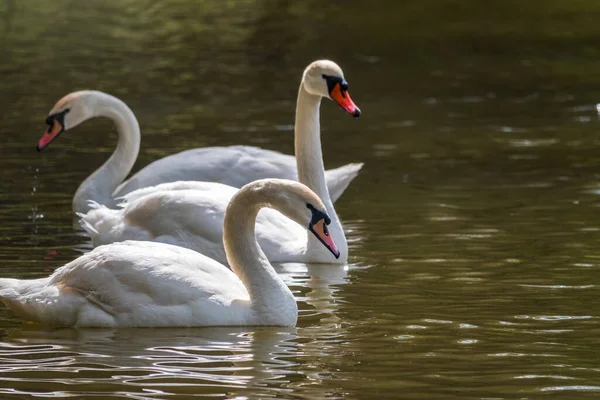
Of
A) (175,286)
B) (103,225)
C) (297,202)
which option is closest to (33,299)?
(175,286)

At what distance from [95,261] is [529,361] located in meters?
2.78

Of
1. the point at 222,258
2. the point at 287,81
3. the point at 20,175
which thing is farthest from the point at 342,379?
the point at 287,81

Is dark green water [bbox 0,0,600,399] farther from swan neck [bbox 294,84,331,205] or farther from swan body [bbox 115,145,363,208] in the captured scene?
swan neck [bbox 294,84,331,205]

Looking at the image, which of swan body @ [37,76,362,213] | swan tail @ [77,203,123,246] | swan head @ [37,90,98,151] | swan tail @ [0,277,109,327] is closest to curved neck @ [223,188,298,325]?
swan tail @ [0,277,109,327]

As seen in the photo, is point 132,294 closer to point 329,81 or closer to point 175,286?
point 175,286

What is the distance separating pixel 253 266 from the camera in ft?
30.6

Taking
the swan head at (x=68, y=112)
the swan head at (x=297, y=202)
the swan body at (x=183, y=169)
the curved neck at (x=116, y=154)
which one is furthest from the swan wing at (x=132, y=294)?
the swan head at (x=68, y=112)

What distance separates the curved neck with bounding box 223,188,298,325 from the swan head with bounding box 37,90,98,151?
6150 mm

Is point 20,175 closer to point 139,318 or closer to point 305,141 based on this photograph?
point 305,141

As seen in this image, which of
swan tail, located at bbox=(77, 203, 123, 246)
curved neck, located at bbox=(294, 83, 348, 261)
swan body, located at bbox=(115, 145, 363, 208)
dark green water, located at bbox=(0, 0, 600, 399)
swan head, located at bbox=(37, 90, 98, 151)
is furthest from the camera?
swan head, located at bbox=(37, 90, 98, 151)

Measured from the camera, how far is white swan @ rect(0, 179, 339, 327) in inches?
360

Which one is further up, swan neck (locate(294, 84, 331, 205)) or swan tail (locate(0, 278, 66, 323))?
swan neck (locate(294, 84, 331, 205))

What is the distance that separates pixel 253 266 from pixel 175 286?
539mm

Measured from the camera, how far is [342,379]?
803 centimetres
